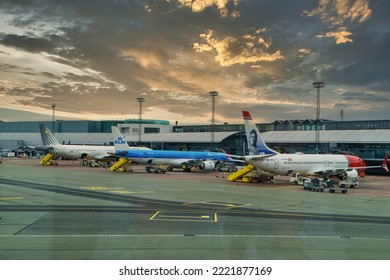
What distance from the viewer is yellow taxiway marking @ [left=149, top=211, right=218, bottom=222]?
2359cm

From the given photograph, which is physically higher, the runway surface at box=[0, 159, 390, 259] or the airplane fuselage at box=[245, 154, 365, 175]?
the airplane fuselage at box=[245, 154, 365, 175]

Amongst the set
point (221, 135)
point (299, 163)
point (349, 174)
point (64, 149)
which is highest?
point (221, 135)

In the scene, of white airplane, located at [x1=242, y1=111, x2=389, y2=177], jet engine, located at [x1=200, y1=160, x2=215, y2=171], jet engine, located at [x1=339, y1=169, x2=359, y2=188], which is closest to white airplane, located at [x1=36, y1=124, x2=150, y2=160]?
jet engine, located at [x1=200, y1=160, x2=215, y2=171]

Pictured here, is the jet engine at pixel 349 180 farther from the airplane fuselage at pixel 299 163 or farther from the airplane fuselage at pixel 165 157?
the airplane fuselage at pixel 165 157

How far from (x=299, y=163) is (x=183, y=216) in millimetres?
37561

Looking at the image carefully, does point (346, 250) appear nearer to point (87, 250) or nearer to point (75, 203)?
point (87, 250)

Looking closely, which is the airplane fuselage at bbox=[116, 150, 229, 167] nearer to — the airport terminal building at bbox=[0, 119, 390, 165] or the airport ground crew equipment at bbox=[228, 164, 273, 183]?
the airport terminal building at bbox=[0, 119, 390, 165]

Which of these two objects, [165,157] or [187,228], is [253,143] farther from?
[187,228]

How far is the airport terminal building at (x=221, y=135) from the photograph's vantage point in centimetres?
8931

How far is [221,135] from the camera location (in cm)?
11875

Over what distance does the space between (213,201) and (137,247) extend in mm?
18719

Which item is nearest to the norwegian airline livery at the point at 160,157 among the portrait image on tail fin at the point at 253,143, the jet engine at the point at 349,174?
the portrait image on tail fin at the point at 253,143

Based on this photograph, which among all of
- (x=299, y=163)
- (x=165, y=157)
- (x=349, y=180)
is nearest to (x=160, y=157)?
(x=165, y=157)

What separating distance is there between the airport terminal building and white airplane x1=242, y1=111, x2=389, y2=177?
30.2 m
